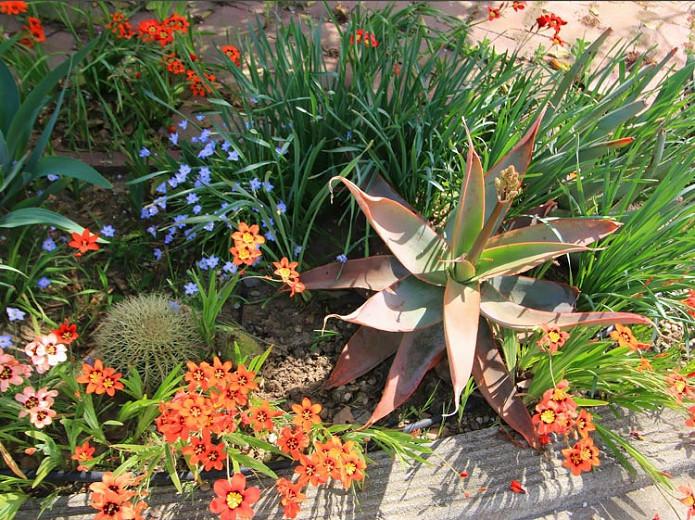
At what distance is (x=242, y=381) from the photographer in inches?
62.7

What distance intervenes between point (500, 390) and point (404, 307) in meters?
0.42

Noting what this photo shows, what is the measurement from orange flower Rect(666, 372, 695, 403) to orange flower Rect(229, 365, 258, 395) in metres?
1.22

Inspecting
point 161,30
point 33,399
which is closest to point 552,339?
point 33,399

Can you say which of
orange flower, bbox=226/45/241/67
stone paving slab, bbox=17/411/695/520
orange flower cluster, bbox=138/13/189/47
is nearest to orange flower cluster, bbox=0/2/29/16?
orange flower cluster, bbox=138/13/189/47

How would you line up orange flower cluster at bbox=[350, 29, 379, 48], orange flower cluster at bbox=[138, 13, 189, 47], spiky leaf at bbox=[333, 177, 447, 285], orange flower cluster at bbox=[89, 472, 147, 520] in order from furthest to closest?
orange flower cluster at bbox=[138, 13, 189, 47] → orange flower cluster at bbox=[350, 29, 379, 48] → spiky leaf at bbox=[333, 177, 447, 285] → orange flower cluster at bbox=[89, 472, 147, 520]

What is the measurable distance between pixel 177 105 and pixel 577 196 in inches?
70.1

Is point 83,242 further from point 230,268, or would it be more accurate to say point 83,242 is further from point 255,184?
point 255,184

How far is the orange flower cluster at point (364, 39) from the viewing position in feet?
7.37

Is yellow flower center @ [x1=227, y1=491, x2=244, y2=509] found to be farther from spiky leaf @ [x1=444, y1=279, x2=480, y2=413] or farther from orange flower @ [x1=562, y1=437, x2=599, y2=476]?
orange flower @ [x1=562, y1=437, x2=599, y2=476]

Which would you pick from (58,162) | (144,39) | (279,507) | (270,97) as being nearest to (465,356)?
(279,507)

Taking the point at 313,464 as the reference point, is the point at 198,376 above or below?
above

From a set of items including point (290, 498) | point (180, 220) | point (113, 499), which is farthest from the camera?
point (180, 220)

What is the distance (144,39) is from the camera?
2.66 metres

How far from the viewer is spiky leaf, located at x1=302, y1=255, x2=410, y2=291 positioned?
1971 millimetres
